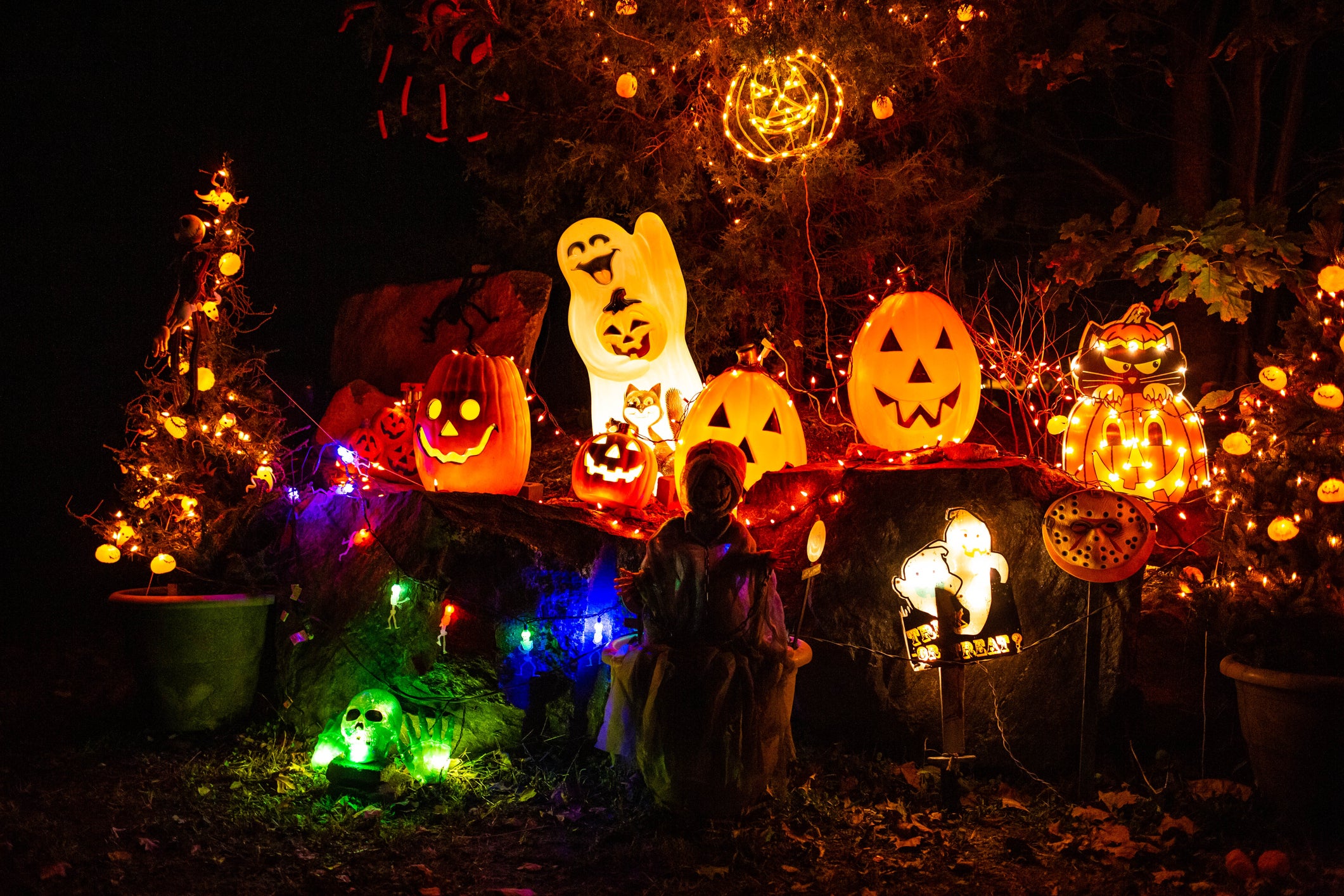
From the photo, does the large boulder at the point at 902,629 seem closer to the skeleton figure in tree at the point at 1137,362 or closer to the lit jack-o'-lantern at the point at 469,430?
the skeleton figure in tree at the point at 1137,362

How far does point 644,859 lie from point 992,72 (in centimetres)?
724

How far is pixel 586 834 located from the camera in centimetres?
428

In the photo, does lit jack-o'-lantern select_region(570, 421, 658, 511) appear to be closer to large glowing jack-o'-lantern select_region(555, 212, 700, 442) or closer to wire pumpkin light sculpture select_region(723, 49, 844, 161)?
large glowing jack-o'-lantern select_region(555, 212, 700, 442)

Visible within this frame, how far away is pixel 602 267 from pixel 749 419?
197cm

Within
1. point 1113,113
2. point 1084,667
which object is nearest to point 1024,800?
point 1084,667

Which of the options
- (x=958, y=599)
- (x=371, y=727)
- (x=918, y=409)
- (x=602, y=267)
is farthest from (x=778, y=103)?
(x=371, y=727)

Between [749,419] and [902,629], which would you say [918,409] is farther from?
[902,629]

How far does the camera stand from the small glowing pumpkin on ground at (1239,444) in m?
4.77

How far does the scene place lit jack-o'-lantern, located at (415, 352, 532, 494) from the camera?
596cm

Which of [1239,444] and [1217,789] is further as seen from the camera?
[1239,444]

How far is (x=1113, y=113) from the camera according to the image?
10336 millimetres

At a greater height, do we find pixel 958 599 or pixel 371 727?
pixel 958 599

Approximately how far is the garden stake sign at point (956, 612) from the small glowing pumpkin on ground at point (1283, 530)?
4.04 ft

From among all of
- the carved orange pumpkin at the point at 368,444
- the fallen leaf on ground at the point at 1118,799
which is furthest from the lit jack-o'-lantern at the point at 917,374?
the carved orange pumpkin at the point at 368,444
